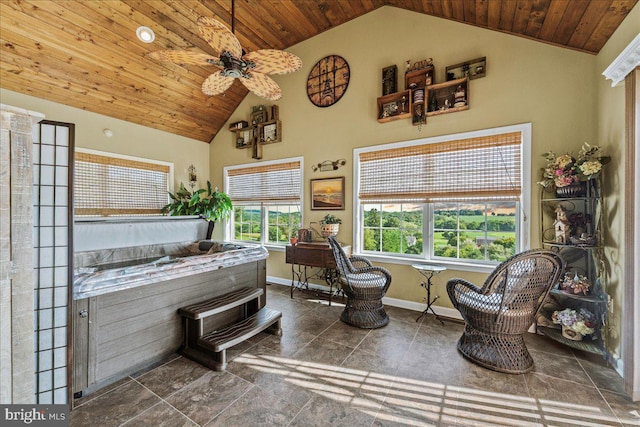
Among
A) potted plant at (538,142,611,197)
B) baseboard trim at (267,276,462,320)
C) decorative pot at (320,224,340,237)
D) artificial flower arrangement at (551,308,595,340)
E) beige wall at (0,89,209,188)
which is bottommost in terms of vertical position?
baseboard trim at (267,276,462,320)

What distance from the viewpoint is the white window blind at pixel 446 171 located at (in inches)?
114

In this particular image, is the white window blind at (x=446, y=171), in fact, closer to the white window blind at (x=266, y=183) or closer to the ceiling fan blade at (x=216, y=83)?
the white window blind at (x=266, y=183)

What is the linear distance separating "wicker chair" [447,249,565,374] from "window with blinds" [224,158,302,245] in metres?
2.91

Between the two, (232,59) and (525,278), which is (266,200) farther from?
(525,278)

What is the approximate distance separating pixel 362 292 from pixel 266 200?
270cm

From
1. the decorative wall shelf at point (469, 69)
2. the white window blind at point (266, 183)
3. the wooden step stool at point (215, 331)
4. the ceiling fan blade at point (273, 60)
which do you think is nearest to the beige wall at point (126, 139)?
the white window blind at point (266, 183)

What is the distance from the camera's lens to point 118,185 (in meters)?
4.38

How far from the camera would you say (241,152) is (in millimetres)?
5168

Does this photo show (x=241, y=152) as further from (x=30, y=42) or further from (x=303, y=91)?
(x=30, y=42)

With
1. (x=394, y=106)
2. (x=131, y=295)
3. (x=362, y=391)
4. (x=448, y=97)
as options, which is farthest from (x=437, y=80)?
(x=131, y=295)

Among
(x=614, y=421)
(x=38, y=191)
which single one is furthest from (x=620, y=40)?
(x=38, y=191)

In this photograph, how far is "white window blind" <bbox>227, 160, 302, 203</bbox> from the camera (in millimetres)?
4477

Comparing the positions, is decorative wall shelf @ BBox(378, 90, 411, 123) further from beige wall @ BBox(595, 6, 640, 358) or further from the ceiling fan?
beige wall @ BBox(595, 6, 640, 358)

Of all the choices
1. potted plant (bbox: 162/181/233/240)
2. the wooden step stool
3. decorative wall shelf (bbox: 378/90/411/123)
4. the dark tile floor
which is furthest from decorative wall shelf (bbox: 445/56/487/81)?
potted plant (bbox: 162/181/233/240)
